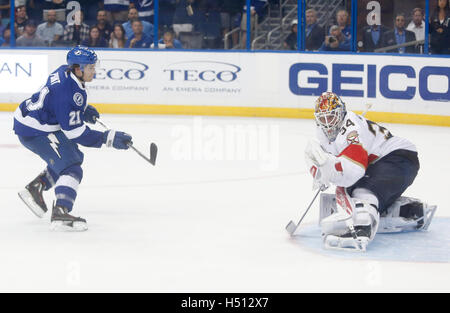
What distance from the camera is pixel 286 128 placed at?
10523 millimetres

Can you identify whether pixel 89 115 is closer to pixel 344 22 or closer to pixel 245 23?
pixel 344 22

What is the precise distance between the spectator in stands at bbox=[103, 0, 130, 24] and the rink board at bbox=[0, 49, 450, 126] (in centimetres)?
50

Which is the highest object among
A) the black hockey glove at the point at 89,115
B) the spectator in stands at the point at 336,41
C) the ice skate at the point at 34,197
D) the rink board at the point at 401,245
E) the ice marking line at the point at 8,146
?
the spectator in stands at the point at 336,41

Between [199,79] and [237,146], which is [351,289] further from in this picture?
[199,79]

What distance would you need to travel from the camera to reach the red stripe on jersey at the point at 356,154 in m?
4.67

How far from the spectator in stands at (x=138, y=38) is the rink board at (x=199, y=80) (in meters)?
Result: 0.12

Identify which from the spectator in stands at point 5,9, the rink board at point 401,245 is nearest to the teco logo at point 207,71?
the spectator in stands at point 5,9

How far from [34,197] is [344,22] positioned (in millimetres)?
6682

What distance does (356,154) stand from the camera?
468 cm

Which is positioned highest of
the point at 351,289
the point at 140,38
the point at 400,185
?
the point at 140,38

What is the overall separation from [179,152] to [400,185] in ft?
12.8

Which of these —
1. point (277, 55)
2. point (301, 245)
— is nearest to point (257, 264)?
point (301, 245)

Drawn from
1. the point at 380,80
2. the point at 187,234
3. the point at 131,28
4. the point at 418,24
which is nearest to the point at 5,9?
the point at 131,28

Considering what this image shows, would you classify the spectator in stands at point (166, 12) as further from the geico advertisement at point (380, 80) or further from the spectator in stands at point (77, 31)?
the geico advertisement at point (380, 80)
